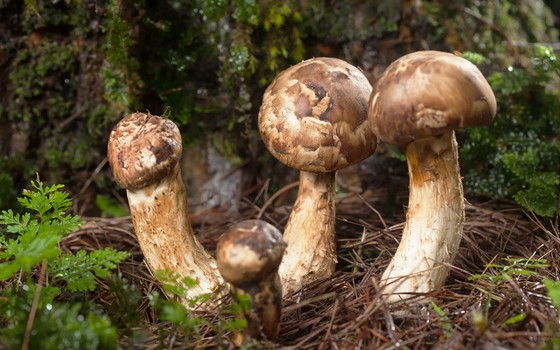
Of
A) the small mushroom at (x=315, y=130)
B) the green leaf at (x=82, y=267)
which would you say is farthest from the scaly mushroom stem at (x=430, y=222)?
the green leaf at (x=82, y=267)

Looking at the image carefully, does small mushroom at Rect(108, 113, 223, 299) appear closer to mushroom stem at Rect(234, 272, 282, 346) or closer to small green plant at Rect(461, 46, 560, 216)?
mushroom stem at Rect(234, 272, 282, 346)

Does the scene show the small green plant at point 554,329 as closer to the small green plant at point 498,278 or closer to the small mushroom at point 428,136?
the small green plant at point 498,278

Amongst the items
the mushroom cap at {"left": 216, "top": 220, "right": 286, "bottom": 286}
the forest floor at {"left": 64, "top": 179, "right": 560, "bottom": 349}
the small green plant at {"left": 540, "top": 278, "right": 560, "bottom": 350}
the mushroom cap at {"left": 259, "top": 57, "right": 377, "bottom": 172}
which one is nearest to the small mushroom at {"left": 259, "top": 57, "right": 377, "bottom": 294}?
the mushroom cap at {"left": 259, "top": 57, "right": 377, "bottom": 172}

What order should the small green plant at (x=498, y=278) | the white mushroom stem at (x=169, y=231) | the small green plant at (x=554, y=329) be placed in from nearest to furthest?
the small green plant at (x=554, y=329), the small green plant at (x=498, y=278), the white mushroom stem at (x=169, y=231)

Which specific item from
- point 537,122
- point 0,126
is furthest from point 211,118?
point 537,122

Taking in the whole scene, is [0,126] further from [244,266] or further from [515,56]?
[515,56]
